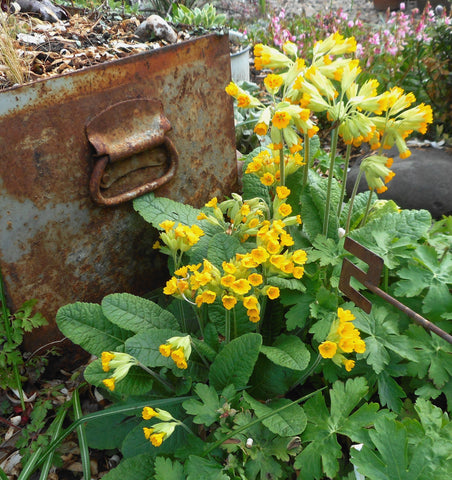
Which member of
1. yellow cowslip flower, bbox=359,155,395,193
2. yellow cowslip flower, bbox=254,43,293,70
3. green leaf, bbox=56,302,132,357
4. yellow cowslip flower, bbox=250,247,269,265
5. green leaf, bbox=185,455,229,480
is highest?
yellow cowslip flower, bbox=254,43,293,70

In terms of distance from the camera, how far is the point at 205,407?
4.32ft

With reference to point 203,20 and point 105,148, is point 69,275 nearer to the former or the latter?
point 105,148

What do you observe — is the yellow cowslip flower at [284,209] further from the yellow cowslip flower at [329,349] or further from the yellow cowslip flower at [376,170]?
the yellow cowslip flower at [329,349]

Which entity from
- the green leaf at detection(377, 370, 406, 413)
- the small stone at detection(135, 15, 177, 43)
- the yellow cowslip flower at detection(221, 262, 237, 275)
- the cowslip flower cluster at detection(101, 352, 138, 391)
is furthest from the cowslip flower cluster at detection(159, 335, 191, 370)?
the small stone at detection(135, 15, 177, 43)

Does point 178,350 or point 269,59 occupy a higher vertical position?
point 269,59

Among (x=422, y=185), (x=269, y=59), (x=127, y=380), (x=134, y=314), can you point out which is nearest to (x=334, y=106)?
(x=269, y=59)

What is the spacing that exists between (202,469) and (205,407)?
0.49ft

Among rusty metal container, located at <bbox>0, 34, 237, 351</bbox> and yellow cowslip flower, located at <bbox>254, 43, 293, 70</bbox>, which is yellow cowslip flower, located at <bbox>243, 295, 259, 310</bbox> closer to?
rusty metal container, located at <bbox>0, 34, 237, 351</bbox>

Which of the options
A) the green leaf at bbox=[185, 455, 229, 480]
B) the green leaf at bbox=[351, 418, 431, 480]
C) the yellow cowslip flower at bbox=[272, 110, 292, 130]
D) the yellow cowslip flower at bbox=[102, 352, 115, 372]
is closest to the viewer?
the green leaf at bbox=[351, 418, 431, 480]

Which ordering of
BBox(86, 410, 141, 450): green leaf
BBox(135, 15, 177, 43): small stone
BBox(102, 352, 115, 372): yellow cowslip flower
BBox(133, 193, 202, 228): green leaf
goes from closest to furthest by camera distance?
1. BBox(102, 352, 115, 372): yellow cowslip flower
2. BBox(86, 410, 141, 450): green leaf
3. BBox(133, 193, 202, 228): green leaf
4. BBox(135, 15, 177, 43): small stone

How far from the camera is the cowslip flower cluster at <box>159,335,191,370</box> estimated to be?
1.29m

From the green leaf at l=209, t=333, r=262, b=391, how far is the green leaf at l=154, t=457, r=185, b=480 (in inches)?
10.9

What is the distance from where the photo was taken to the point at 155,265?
2.06m

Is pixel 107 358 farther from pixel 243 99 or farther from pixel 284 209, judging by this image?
pixel 243 99
